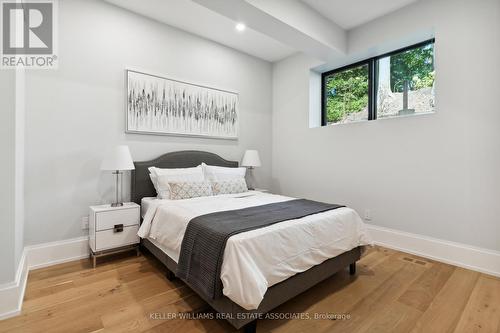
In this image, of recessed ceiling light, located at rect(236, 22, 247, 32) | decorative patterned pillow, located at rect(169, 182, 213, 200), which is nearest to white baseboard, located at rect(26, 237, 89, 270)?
decorative patterned pillow, located at rect(169, 182, 213, 200)

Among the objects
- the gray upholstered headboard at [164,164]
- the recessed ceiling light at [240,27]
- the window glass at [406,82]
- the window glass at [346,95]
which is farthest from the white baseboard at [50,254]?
the window glass at [406,82]

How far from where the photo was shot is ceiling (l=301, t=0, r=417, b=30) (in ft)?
Answer: 9.29

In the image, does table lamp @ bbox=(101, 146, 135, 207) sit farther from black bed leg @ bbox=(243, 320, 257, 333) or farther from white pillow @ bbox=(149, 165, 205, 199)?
black bed leg @ bbox=(243, 320, 257, 333)

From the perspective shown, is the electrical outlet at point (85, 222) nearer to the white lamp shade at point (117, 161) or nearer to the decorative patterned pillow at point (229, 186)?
the white lamp shade at point (117, 161)

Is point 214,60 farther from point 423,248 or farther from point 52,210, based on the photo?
point 423,248

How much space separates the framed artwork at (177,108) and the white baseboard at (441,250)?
8.73 feet

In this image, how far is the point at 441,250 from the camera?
268 centimetres

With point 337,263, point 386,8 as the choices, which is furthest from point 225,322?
point 386,8

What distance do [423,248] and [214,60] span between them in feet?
12.5

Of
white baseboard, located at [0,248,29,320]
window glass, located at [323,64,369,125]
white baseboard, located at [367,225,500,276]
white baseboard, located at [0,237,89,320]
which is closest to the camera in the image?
white baseboard, located at [0,248,29,320]

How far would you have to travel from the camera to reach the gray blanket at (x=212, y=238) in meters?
1.55

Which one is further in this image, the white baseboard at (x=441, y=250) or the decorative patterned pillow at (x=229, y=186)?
the decorative patterned pillow at (x=229, y=186)

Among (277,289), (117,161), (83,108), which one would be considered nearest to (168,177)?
(117,161)

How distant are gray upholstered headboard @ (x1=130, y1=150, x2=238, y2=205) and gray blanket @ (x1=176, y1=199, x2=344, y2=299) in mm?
1397
